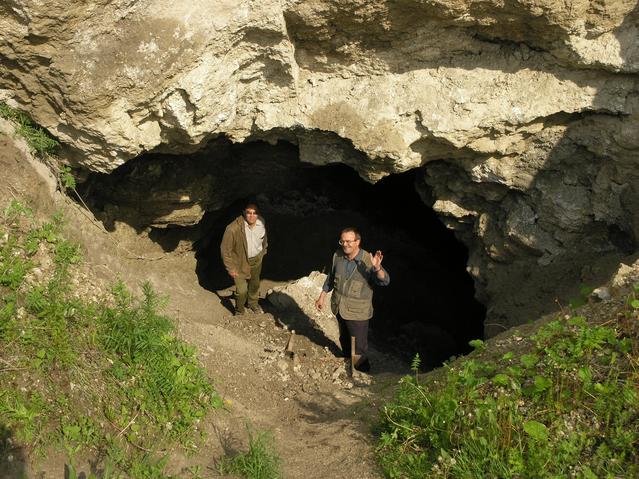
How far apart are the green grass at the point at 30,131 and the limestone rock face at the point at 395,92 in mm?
127

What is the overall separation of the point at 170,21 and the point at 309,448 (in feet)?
11.0

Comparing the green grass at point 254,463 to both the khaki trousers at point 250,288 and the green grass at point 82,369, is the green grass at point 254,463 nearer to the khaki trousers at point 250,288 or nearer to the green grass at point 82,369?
the green grass at point 82,369

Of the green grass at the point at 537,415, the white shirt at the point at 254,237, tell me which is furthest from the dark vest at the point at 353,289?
the green grass at the point at 537,415

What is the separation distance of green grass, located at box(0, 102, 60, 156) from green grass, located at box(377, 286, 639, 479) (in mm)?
3587

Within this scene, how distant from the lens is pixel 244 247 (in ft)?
19.3

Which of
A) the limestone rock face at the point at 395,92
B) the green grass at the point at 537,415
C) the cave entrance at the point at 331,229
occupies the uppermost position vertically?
the limestone rock face at the point at 395,92

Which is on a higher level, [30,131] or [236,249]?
[30,131]

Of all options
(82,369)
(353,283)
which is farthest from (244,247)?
(82,369)

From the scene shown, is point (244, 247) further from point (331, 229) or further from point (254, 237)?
point (331, 229)

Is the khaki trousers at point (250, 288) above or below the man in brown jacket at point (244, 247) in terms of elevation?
below

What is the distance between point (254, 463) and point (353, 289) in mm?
1958

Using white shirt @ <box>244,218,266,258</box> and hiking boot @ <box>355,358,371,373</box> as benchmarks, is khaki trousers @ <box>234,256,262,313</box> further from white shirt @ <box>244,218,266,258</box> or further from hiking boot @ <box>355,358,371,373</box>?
hiking boot @ <box>355,358,371,373</box>

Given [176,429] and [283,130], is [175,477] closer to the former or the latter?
[176,429]

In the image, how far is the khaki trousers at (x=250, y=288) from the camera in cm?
610
